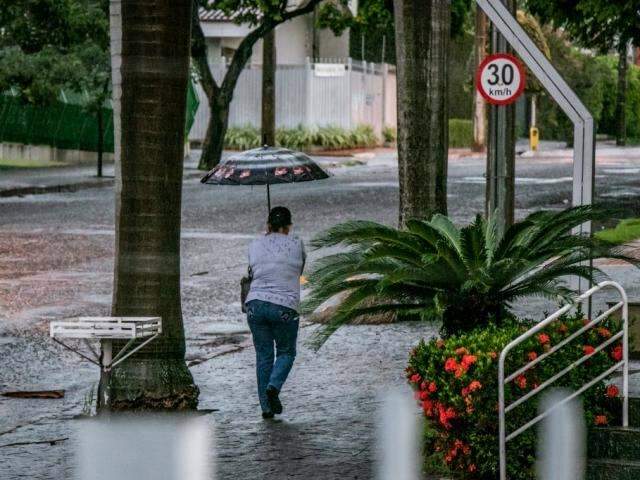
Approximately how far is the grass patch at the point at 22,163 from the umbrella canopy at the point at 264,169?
86.0ft

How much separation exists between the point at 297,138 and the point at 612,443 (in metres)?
41.0

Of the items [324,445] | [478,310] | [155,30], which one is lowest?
[324,445]

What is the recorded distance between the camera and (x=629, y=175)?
1468 inches

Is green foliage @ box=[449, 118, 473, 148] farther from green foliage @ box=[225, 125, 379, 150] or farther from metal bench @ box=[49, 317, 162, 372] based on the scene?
metal bench @ box=[49, 317, 162, 372]

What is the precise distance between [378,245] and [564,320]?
1.36 metres

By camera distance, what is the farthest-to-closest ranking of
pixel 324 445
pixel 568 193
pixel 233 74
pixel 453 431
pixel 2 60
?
pixel 233 74
pixel 2 60
pixel 568 193
pixel 324 445
pixel 453 431

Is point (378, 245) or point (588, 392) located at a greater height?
point (378, 245)

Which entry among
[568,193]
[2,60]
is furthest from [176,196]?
[2,60]

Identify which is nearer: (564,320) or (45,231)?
(564,320)

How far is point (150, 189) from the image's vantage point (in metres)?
10.8

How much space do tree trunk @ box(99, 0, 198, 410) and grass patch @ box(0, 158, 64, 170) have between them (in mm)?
27876

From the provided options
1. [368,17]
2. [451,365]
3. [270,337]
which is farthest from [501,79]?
[368,17]

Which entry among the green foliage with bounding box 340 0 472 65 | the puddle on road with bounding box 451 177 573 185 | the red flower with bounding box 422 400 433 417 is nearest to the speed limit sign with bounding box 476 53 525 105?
the red flower with bounding box 422 400 433 417

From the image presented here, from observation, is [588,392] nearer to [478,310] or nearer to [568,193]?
[478,310]
